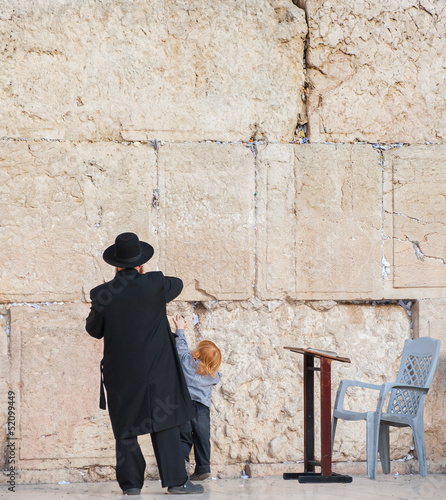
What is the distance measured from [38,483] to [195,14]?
349 cm

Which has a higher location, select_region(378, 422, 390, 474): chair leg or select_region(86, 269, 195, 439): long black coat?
select_region(86, 269, 195, 439): long black coat

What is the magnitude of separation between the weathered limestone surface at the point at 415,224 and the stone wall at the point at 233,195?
0.01 meters

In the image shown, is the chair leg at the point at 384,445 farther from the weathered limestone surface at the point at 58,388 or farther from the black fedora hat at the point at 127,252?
the black fedora hat at the point at 127,252

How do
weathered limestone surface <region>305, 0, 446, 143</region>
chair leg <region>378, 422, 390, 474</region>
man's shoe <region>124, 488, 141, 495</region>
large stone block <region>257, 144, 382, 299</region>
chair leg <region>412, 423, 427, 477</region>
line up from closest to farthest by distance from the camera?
man's shoe <region>124, 488, 141, 495</region>, chair leg <region>412, 423, 427, 477</region>, chair leg <region>378, 422, 390, 474</region>, large stone block <region>257, 144, 382, 299</region>, weathered limestone surface <region>305, 0, 446, 143</region>

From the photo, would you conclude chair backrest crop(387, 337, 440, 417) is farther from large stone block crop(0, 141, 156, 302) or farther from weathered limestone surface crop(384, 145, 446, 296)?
large stone block crop(0, 141, 156, 302)

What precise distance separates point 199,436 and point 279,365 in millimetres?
901

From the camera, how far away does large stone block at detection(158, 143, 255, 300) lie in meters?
5.71

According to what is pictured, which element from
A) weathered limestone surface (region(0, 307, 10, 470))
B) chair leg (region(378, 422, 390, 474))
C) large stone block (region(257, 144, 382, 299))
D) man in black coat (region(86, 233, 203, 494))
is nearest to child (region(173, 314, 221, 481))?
man in black coat (region(86, 233, 203, 494))

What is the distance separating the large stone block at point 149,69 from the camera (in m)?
5.69

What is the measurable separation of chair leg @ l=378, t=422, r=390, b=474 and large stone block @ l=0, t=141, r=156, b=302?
6.84 ft

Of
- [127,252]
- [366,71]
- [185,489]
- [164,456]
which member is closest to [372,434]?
[185,489]

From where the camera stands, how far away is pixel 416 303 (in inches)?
233

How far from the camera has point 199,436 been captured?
518 cm

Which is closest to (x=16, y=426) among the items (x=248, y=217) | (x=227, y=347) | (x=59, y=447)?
(x=59, y=447)
